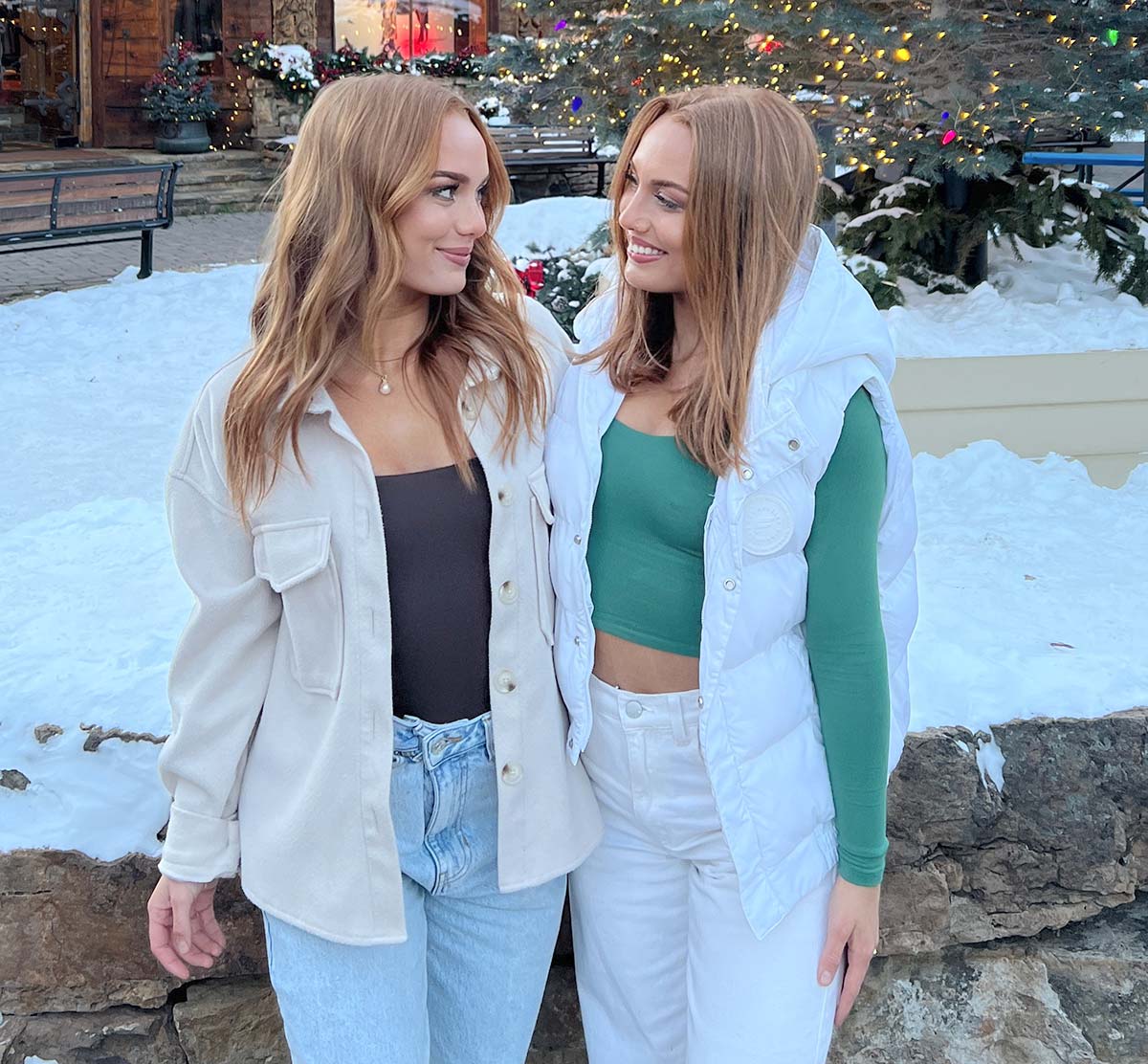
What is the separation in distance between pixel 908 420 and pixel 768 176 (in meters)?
4.04

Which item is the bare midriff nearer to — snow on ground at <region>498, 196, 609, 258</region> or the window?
snow on ground at <region>498, 196, 609, 258</region>

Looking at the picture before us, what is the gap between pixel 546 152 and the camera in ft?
47.8

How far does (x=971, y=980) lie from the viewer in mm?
3223

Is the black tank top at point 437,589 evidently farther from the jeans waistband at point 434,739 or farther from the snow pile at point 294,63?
the snow pile at point 294,63

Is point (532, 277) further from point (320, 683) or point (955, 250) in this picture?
point (320, 683)

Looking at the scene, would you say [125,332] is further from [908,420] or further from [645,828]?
[645,828]

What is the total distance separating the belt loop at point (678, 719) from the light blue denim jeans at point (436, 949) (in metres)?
0.27

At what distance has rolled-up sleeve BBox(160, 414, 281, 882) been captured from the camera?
6.30 feet

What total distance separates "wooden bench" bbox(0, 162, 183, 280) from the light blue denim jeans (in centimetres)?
773

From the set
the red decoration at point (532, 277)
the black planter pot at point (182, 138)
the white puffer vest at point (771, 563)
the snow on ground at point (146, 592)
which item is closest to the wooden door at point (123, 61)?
the black planter pot at point (182, 138)

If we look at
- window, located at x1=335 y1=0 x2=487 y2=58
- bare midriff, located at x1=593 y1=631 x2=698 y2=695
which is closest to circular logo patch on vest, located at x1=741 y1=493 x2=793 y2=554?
bare midriff, located at x1=593 y1=631 x2=698 y2=695

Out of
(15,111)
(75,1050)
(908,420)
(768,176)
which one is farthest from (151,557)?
(15,111)

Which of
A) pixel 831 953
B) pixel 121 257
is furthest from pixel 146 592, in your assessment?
pixel 121 257

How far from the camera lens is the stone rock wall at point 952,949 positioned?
2889mm
